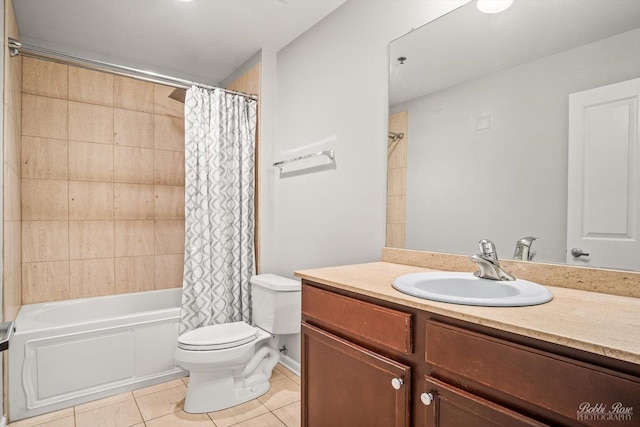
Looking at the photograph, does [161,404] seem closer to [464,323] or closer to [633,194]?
[464,323]

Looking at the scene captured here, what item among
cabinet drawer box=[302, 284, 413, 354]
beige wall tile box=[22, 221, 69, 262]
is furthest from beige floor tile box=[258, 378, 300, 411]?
beige wall tile box=[22, 221, 69, 262]

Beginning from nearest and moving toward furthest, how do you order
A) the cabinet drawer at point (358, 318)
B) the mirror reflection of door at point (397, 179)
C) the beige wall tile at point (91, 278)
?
the cabinet drawer at point (358, 318) < the mirror reflection of door at point (397, 179) < the beige wall tile at point (91, 278)

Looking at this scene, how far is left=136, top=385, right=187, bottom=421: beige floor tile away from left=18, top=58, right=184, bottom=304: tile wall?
113 centimetres

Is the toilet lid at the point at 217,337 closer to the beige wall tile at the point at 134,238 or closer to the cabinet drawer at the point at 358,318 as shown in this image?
the cabinet drawer at the point at 358,318

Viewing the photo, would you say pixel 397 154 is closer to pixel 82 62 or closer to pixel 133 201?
pixel 82 62

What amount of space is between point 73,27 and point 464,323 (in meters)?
3.07

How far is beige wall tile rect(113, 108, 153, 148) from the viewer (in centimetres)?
291

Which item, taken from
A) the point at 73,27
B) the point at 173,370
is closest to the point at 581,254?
the point at 173,370

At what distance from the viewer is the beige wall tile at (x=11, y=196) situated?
1.82 m

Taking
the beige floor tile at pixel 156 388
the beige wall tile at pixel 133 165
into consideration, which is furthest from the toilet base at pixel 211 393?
the beige wall tile at pixel 133 165

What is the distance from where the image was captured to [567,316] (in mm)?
825

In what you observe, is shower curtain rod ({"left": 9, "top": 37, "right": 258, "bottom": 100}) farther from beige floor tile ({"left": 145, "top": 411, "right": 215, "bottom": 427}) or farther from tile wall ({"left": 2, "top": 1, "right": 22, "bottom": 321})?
beige floor tile ({"left": 145, "top": 411, "right": 215, "bottom": 427})

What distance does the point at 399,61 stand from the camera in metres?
1.74

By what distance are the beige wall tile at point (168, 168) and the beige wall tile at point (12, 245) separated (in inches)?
41.3
